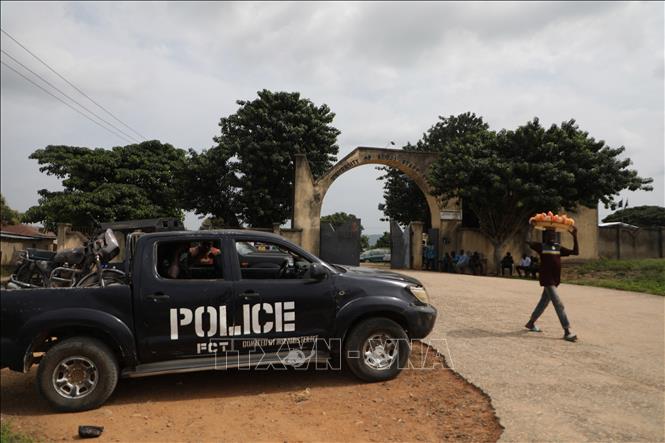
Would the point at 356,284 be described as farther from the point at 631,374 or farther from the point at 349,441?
the point at 631,374

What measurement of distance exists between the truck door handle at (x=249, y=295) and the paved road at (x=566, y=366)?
255 cm

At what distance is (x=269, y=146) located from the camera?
23797 mm

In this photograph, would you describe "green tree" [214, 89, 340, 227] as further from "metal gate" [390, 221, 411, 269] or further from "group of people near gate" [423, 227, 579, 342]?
"group of people near gate" [423, 227, 579, 342]

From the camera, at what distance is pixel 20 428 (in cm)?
422

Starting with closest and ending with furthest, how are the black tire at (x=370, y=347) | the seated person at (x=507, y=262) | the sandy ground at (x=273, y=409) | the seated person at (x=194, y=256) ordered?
the sandy ground at (x=273, y=409)
the seated person at (x=194, y=256)
the black tire at (x=370, y=347)
the seated person at (x=507, y=262)

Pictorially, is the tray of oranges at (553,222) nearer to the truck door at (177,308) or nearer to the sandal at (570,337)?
the sandal at (570,337)

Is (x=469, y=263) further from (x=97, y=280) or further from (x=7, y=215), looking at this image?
(x=7, y=215)

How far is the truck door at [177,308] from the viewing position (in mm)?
4688

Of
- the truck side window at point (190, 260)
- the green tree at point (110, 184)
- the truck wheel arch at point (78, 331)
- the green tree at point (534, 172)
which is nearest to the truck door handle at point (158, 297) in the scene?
the truck side window at point (190, 260)

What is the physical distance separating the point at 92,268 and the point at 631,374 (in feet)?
20.6

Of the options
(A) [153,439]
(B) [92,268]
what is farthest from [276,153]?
(A) [153,439]

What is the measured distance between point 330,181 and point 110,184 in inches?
496

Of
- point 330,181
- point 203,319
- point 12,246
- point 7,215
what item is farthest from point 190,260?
point 7,215

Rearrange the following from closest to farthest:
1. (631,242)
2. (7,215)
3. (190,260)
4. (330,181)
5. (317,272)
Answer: (317,272)
(190,260)
(330,181)
(631,242)
(7,215)
